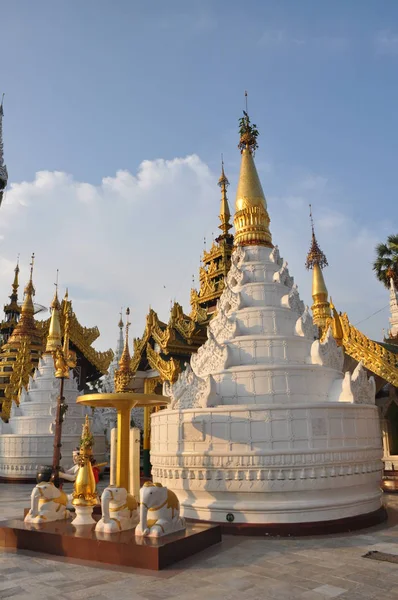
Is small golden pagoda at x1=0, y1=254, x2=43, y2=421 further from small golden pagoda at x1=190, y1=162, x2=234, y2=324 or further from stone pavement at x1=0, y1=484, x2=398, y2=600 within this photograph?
stone pavement at x1=0, y1=484, x2=398, y2=600

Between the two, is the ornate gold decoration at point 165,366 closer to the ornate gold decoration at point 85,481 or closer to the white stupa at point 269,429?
the white stupa at point 269,429

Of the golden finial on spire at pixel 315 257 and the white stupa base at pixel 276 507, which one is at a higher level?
the golden finial on spire at pixel 315 257

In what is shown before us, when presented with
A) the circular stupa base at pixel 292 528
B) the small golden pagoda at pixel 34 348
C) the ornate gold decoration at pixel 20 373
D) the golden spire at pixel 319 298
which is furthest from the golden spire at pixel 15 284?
the circular stupa base at pixel 292 528

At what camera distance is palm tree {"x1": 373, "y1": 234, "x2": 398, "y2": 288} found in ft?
82.1

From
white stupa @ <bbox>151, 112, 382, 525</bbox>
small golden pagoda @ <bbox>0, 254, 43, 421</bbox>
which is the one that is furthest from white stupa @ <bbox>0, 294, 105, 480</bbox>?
white stupa @ <bbox>151, 112, 382, 525</bbox>

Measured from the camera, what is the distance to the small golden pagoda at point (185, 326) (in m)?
26.6

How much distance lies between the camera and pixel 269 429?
10.1 m

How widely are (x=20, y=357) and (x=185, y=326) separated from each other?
13427mm

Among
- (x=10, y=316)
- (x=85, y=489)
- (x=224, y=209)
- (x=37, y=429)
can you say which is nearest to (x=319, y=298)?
(x=224, y=209)

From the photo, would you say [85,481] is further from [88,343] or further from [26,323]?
[88,343]

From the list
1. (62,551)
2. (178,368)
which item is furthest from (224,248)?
(62,551)

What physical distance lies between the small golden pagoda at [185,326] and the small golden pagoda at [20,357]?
8.79 m

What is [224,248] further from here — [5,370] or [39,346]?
[5,370]

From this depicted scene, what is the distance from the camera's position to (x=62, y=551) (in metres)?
7.87
